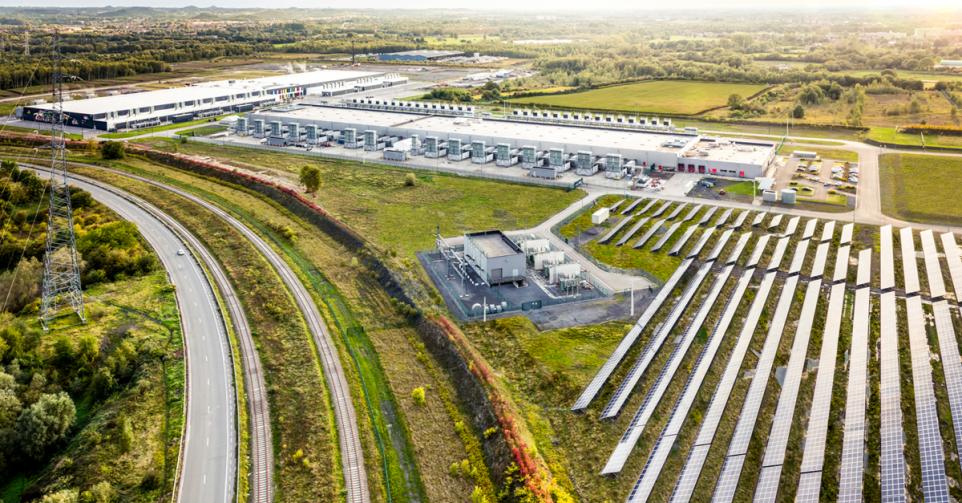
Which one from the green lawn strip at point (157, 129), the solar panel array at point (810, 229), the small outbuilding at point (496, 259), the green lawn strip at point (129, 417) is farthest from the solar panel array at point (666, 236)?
the green lawn strip at point (157, 129)

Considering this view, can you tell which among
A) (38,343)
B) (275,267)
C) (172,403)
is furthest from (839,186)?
(38,343)

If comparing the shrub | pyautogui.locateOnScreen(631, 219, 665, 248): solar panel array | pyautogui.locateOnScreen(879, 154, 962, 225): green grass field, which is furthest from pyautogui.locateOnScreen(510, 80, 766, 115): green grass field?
the shrub

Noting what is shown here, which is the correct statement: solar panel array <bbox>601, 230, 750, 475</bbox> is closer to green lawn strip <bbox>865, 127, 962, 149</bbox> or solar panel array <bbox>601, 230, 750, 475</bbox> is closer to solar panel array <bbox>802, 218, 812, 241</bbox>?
solar panel array <bbox>802, 218, 812, 241</bbox>

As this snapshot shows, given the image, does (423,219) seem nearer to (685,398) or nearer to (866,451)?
(685,398)

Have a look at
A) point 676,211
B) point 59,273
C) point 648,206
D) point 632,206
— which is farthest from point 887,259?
point 59,273

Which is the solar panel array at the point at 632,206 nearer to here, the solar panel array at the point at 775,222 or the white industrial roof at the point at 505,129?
the solar panel array at the point at 775,222
